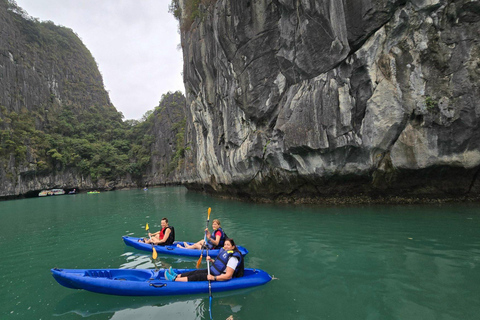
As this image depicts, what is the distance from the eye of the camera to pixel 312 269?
527 centimetres

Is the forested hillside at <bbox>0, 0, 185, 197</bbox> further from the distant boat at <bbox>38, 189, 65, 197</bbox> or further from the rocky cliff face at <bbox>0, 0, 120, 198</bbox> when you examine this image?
the distant boat at <bbox>38, 189, 65, 197</bbox>

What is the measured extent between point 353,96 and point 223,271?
980cm

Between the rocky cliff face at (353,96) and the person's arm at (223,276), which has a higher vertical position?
the rocky cliff face at (353,96)

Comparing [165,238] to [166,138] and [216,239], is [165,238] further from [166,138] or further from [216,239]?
[166,138]

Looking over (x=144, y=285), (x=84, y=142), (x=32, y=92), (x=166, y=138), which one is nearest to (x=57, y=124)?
(x=84, y=142)

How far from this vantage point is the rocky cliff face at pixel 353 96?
941cm

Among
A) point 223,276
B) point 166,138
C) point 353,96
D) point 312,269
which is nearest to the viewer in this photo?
point 223,276

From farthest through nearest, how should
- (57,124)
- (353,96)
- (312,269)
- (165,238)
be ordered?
(57,124) < (353,96) < (165,238) < (312,269)

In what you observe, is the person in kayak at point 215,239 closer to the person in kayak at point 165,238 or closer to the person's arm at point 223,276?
the person in kayak at point 165,238

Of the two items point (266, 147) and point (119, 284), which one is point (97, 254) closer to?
point (119, 284)

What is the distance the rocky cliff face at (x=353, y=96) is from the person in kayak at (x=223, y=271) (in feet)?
Answer: 27.6

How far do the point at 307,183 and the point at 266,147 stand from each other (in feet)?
10.5

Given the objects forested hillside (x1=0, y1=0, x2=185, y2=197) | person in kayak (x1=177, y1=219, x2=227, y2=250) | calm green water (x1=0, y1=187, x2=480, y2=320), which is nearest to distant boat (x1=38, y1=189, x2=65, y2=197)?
forested hillside (x1=0, y1=0, x2=185, y2=197)

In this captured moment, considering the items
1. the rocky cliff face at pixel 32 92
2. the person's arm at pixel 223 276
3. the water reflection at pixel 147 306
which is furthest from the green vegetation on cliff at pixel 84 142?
the person's arm at pixel 223 276
